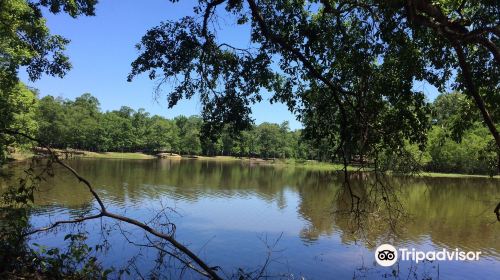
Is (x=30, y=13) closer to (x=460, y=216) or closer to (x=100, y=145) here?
(x=460, y=216)

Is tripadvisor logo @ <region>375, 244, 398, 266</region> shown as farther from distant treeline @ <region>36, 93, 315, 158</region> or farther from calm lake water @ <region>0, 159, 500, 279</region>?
distant treeline @ <region>36, 93, 315, 158</region>

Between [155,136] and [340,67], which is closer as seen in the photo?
[340,67]

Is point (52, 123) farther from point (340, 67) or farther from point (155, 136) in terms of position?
point (340, 67)

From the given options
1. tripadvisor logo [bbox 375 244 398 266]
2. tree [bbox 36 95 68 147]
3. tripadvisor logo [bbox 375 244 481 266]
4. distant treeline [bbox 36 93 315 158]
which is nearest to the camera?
tripadvisor logo [bbox 375 244 398 266]

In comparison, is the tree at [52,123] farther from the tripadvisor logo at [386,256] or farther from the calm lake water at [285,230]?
the tripadvisor logo at [386,256]

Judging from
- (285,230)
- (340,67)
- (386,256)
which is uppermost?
(340,67)

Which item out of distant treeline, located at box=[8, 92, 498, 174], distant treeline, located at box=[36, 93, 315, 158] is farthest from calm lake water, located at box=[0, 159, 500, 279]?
distant treeline, located at box=[36, 93, 315, 158]

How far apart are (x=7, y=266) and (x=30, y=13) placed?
30.1 ft

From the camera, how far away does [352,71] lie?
7277 mm

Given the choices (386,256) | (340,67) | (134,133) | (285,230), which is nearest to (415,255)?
(386,256)

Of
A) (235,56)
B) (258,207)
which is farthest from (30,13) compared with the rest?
(258,207)

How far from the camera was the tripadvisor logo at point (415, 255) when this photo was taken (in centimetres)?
1373

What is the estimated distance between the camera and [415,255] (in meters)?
14.9

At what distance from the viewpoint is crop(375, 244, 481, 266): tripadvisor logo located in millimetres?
13727
